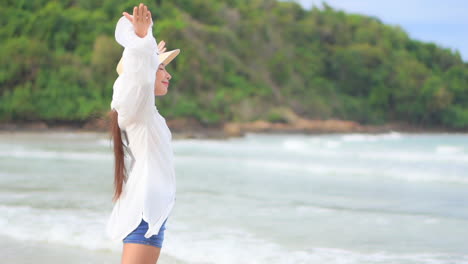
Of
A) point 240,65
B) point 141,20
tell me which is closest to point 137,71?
point 141,20

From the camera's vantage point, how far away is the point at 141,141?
2.05m

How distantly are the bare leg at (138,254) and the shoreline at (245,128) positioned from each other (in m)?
27.9

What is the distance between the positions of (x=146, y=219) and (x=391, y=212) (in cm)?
564

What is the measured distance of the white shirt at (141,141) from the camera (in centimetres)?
197

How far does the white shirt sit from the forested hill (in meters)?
32.8

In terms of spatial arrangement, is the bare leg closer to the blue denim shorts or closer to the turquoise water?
the blue denim shorts

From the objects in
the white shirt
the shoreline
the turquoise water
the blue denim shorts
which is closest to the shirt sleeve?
the white shirt

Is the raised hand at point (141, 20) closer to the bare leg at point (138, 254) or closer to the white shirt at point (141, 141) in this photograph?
the white shirt at point (141, 141)

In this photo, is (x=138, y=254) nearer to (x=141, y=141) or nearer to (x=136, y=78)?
(x=141, y=141)

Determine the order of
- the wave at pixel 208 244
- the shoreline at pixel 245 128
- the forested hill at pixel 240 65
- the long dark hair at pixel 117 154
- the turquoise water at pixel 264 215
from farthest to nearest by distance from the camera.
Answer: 1. the forested hill at pixel 240 65
2. the shoreline at pixel 245 128
3. the turquoise water at pixel 264 215
4. the wave at pixel 208 244
5. the long dark hair at pixel 117 154

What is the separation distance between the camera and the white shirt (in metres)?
1.97

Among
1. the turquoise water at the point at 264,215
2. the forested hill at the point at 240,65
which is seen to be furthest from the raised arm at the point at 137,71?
the forested hill at the point at 240,65

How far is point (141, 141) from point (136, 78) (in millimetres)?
234

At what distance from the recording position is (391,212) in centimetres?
711
